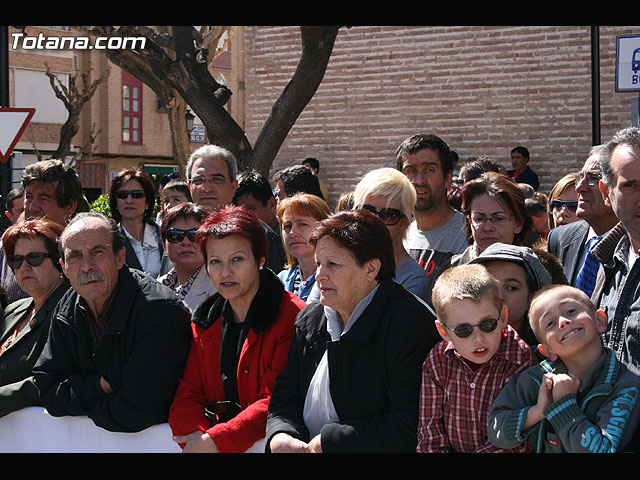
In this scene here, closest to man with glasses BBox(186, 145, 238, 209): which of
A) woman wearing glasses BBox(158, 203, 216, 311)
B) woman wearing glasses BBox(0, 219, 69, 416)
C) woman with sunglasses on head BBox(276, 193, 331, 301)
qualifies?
woman wearing glasses BBox(158, 203, 216, 311)

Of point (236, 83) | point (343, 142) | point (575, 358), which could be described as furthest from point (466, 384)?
point (236, 83)

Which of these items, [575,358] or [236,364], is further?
[236,364]

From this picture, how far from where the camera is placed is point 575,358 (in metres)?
2.99

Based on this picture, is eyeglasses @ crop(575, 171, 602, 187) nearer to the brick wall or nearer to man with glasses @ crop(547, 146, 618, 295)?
man with glasses @ crop(547, 146, 618, 295)

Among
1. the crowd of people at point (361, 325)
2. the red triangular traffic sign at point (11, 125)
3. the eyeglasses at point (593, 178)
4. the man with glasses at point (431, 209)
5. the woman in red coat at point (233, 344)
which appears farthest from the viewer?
the red triangular traffic sign at point (11, 125)

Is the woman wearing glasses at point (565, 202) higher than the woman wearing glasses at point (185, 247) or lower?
higher

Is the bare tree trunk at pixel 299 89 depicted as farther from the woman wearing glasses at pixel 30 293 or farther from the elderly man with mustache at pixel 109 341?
the elderly man with mustache at pixel 109 341

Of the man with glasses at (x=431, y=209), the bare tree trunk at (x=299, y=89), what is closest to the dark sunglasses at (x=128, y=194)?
the man with glasses at (x=431, y=209)

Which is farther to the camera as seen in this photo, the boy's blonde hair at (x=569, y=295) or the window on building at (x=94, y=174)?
the window on building at (x=94, y=174)

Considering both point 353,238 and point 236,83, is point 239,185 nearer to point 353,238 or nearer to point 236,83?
point 353,238

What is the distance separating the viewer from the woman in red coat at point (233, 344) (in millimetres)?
3641

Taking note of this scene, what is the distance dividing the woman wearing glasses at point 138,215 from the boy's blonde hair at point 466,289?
3206 mm
